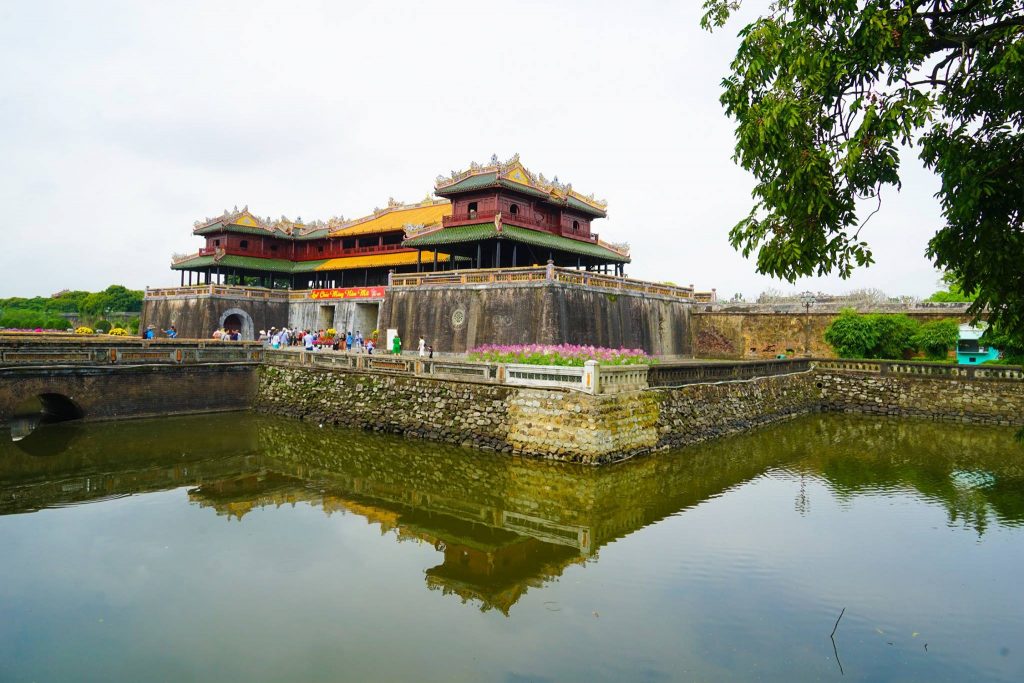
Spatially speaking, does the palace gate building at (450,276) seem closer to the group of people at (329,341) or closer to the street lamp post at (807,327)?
the group of people at (329,341)

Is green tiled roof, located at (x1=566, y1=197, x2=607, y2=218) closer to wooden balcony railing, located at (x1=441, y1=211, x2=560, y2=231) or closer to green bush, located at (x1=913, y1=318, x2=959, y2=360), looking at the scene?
wooden balcony railing, located at (x1=441, y1=211, x2=560, y2=231)

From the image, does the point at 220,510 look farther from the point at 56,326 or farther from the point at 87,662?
the point at 56,326

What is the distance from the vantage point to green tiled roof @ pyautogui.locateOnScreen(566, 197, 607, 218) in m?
32.1

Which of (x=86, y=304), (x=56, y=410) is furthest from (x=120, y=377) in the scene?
(x=86, y=304)

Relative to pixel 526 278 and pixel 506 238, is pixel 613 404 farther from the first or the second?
pixel 506 238

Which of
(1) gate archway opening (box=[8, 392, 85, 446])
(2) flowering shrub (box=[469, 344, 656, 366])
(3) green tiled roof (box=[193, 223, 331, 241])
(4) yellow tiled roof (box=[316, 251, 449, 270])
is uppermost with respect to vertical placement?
(3) green tiled roof (box=[193, 223, 331, 241])

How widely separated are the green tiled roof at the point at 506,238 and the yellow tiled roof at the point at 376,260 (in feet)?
13.7

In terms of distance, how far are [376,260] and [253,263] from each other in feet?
31.2

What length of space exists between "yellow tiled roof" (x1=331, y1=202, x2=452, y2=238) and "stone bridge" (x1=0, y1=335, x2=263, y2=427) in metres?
15.7

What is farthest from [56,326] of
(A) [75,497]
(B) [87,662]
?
(B) [87,662]

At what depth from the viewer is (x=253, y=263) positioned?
40969mm

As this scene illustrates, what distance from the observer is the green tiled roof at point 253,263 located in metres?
40.0

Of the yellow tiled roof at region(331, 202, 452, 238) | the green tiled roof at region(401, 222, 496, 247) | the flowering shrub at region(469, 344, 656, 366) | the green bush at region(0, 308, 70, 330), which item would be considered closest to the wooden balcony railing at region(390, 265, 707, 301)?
the green tiled roof at region(401, 222, 496, 247)

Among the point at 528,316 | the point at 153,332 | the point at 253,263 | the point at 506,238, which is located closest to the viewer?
the point at 528,316
